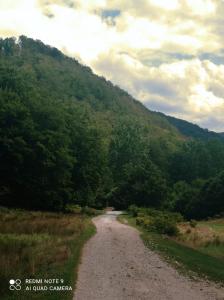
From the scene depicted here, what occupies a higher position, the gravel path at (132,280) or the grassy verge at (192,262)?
the gravel path at (132,280)

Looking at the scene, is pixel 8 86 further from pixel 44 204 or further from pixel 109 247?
pixel 109 247

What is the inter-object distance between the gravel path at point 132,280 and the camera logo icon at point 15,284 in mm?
1978

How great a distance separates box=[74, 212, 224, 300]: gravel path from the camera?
16.0 m

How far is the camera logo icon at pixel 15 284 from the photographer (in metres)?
15.4

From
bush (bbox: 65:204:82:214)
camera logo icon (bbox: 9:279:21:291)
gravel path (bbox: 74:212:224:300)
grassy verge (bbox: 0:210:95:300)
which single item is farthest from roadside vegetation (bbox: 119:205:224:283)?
bush (bbox: 65:204:82:214)

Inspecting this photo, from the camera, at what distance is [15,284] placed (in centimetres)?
1578

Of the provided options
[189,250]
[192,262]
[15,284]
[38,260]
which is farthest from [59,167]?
[15,284]

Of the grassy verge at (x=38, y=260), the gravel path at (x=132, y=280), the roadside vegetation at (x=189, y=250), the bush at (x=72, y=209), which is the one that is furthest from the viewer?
the bush at (x=72, y=209)

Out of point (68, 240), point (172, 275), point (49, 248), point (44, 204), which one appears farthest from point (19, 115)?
point (172, 275)

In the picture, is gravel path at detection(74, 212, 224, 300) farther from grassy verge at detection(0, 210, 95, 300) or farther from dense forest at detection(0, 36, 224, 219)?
dense forest at detection(0, 36, 224, 219)

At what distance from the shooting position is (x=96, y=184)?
78.3m

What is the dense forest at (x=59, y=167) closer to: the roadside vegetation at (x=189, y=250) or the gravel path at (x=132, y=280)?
the roadside vegetation at (x=189, y=250)

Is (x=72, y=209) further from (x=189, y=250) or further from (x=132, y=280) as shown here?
(x=132, y=280)

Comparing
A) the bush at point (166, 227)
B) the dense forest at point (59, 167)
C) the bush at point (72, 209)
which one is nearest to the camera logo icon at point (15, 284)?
the bush at point (166, 227)
